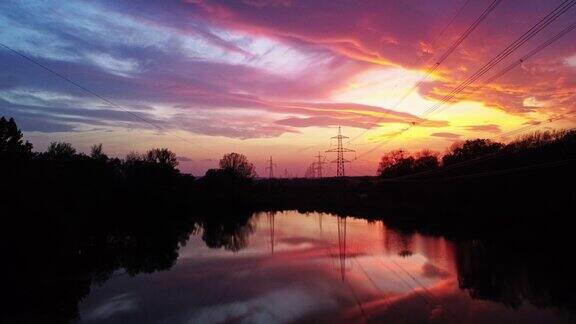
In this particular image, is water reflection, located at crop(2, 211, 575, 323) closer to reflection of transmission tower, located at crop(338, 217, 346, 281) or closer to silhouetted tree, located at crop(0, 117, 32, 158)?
reflection of transmission tower, located at crop(338, 217, 346, 281)

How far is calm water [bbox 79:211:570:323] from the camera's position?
55.5 feet

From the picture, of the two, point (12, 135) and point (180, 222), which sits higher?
point (12, 135)

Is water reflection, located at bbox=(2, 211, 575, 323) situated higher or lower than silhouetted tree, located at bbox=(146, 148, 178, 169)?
lower

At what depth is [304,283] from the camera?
922 inches

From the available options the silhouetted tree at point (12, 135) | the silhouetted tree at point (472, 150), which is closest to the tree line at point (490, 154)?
the silhouetted tree at point (472, 150)

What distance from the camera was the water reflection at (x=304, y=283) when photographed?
17.2 metres

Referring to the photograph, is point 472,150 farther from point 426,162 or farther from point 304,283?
point 304,283

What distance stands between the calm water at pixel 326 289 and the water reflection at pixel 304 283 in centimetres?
5

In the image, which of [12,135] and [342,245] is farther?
[12,135]

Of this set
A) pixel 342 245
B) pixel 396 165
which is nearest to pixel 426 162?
pixel 396 165

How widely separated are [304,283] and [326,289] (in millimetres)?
2035

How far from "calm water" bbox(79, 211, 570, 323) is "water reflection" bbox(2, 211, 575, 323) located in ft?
0.15

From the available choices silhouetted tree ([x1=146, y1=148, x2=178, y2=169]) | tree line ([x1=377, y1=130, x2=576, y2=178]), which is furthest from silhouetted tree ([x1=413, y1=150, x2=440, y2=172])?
silhouetted tree ([x1=146, y1=148, x2=178, y2=169])

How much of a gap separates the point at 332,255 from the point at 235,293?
13.0 meters
